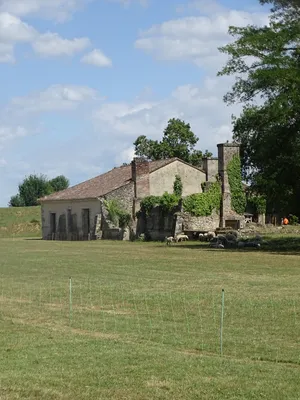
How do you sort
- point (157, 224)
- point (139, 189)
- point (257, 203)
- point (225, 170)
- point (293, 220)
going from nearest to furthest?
point (157, 224), point (225, 170), point (139, 189), point (257, 203), point (293, 220)

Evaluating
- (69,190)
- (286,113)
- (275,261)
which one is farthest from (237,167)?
(275,261)

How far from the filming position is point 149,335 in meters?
13.3

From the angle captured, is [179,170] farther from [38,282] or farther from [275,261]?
[38,282]

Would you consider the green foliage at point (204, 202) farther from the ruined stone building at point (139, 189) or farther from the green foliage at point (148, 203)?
the green foliage at point (148, 203)

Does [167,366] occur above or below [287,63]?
below

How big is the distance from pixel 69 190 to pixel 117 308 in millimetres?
47540

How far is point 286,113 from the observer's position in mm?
36188

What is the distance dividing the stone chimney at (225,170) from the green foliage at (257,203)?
339cm

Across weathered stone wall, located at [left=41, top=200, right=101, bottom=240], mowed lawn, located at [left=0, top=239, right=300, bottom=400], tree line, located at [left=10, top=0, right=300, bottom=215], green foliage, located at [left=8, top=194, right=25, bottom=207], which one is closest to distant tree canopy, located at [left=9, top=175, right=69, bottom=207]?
green foliage, located at [left=8, top=194, right=25, bottom=207]

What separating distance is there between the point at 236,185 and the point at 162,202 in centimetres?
553

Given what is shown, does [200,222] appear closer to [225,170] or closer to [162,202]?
[162,202]

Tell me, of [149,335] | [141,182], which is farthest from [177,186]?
[149,335]

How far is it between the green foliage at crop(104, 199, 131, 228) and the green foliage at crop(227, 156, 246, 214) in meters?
7.29

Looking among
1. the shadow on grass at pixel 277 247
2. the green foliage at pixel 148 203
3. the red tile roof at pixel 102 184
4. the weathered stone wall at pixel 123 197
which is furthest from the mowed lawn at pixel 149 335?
the red tile roof at pixel 102 184
